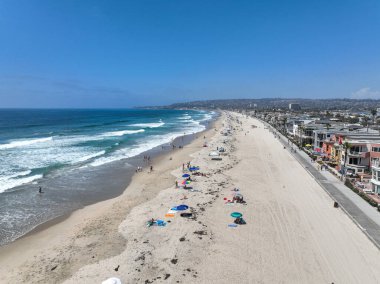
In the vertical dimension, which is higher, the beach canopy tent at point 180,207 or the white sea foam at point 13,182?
the white sea foam at point 13,182

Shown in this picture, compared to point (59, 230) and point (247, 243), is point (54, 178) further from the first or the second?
point (247, 243)

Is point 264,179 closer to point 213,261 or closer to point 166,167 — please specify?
point 166,167

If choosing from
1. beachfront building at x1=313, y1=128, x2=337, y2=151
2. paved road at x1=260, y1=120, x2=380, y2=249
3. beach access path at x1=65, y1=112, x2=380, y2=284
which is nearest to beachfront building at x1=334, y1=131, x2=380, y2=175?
paved road at x1=260, y1=120, x2=380, y2=249

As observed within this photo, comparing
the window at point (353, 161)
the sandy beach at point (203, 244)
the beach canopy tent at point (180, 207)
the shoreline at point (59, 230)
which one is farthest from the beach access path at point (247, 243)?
the window at point (353, 161)

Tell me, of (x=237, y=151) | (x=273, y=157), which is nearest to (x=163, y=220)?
(x=273, y=157)

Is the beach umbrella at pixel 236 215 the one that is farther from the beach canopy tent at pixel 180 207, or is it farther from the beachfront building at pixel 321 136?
the beachfront building at pixel 321 136

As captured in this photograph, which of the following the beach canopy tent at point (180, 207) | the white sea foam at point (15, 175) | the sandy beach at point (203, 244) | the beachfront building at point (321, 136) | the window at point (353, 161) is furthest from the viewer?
the beachfront building at point (321, 136)
